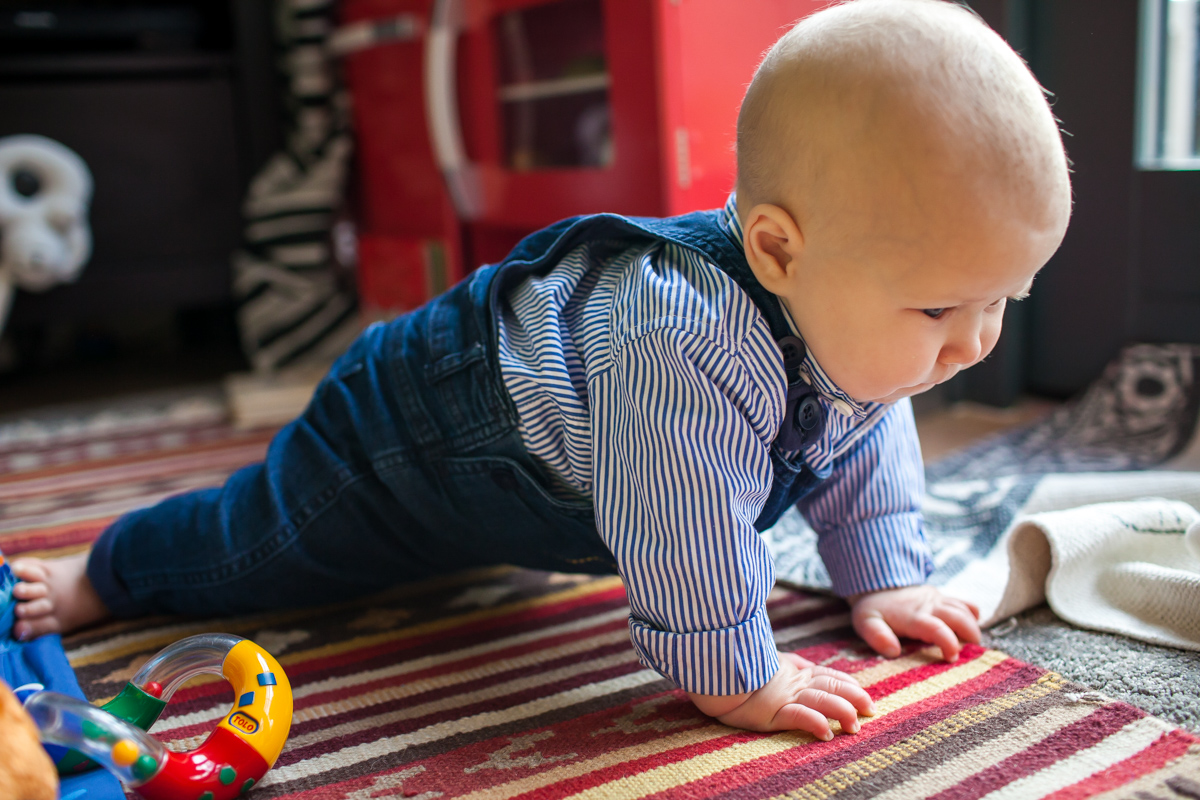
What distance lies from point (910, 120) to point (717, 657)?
320 millimetres

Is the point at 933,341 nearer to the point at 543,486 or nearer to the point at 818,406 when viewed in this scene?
the point at 818,406

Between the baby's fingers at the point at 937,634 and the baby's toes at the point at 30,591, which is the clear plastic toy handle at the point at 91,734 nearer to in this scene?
the baby's toes at the point at 30,591

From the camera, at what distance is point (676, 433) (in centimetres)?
57

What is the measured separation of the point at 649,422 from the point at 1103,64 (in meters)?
0.95

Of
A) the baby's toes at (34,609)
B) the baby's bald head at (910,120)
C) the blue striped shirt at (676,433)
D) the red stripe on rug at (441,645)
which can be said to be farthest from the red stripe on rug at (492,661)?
the baby's bald head at (910,120)

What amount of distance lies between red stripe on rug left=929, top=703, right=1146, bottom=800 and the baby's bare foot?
25.4 inches

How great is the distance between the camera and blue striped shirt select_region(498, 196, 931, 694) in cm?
57

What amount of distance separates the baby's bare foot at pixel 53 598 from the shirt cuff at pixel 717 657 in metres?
0.48

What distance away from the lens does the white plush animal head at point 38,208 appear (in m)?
1.46

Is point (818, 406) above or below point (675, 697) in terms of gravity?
above

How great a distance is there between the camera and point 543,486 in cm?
68

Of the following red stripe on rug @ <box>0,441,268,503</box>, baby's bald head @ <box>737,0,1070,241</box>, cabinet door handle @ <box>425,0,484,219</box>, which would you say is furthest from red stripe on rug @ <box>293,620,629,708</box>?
cabinet door handle @ <box>425,0,484,219</box>

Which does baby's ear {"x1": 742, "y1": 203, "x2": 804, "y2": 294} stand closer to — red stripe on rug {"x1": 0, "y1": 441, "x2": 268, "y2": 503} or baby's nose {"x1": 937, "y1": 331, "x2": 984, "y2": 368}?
baby's nose {"x1": 937, "y1": 331, "x2": 984, "y2": 368}

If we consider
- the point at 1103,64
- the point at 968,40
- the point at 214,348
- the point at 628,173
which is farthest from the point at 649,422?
the point at 214,348
